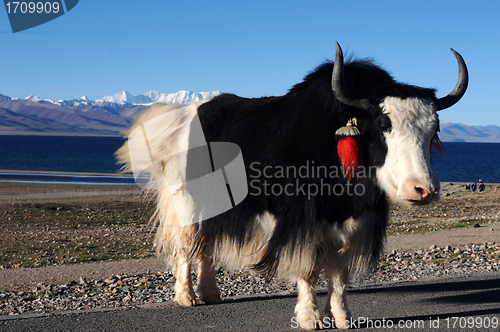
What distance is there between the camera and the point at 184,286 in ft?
15.4

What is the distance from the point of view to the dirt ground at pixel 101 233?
6.53 m

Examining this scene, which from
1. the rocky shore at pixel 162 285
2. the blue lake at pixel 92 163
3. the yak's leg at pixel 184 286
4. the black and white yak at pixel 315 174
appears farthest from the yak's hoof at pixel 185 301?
the blue lake at pixel 92 163

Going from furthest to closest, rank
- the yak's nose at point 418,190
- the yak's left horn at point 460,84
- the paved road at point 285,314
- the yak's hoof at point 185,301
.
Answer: the yak's hoof at point 185,301, the paved road at point 285,314, the yak's left horn at point 460,84, the yak's nose at point 418,190

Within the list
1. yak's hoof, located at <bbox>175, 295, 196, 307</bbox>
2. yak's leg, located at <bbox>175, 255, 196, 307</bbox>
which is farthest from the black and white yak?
yak's hoof, located at <bbox>175, 295, 196, 307</bbox>

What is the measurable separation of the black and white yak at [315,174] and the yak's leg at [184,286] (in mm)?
191

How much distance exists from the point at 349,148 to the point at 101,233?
26.9 feet

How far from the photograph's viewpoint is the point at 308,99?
12.7ft

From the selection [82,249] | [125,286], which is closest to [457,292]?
[125,286]

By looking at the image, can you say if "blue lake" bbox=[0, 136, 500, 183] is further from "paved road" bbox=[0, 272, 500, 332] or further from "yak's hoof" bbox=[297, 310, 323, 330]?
"yak's hoof" bbox=[297, 310, 323, 330]

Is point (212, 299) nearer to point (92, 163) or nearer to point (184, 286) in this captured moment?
point (184, 286)

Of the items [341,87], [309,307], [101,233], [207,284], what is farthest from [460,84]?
[101,233]

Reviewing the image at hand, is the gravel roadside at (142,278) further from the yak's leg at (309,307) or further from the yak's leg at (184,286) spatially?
the yak's leg at (309,307)

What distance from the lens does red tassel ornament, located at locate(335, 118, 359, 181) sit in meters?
3.47

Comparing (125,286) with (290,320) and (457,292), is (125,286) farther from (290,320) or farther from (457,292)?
(457,292)
